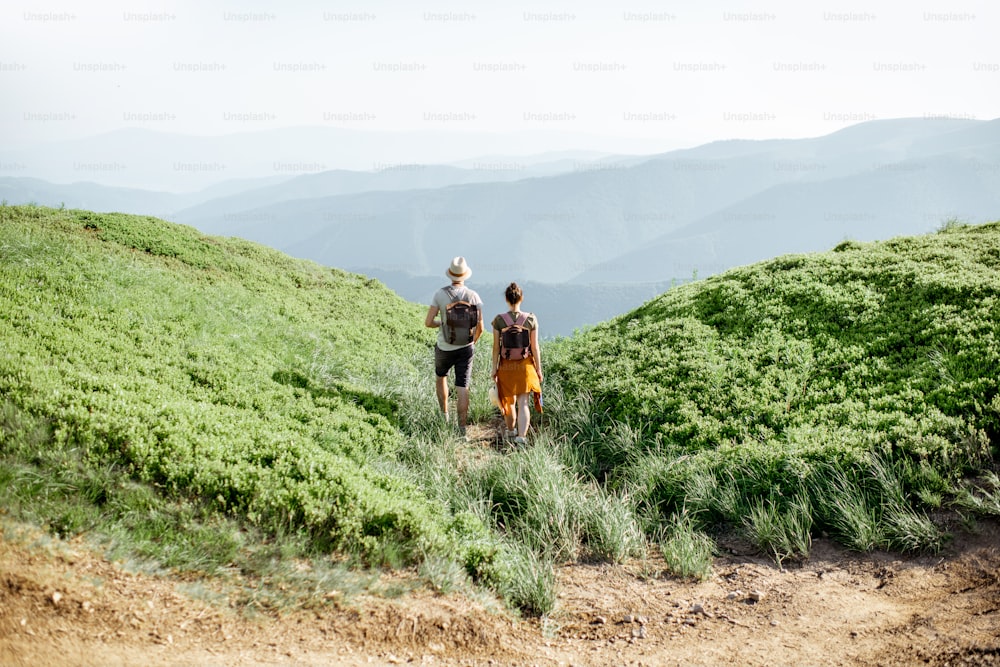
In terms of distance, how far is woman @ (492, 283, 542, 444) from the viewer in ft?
29.3

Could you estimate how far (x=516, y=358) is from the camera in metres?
9.02

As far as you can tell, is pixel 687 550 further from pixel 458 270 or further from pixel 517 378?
pixel 458 270

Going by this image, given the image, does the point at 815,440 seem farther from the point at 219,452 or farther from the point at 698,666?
the point at 219,452

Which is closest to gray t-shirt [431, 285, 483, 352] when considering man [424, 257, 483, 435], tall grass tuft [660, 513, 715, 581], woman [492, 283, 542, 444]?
man [424, 257, 483, 435]

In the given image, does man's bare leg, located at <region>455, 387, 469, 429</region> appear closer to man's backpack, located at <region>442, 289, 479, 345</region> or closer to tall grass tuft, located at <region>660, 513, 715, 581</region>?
man's backpack, located at <region>442, 289, 479, 345</region>

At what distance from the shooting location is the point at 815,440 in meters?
7.91

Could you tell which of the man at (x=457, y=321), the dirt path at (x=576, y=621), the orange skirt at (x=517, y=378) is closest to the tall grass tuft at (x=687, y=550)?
the dirt path at (x=576, y=621)

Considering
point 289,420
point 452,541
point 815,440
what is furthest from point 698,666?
point 289,420

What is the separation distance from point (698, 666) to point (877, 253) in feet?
35.1

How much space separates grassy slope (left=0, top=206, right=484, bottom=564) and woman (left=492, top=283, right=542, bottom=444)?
1740 mm

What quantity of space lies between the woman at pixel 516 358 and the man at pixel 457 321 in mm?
382

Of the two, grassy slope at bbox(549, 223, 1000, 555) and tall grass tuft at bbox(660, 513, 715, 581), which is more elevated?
grassy slope at bbox(549, 223, 1000, 555)

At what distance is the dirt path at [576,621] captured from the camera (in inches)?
183

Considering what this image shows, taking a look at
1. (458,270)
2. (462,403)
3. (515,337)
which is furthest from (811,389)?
(458,270)
